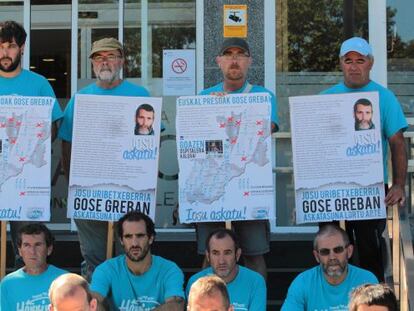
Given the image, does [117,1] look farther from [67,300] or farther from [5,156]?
[67,300]

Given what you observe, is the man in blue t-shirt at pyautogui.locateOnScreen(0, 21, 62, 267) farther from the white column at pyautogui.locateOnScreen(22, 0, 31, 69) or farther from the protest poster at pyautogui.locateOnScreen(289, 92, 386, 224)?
the white column at pyautogui.locateOnScreen(22, 0, 31, 69)

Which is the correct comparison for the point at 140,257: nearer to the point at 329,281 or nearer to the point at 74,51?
the point at 329,281

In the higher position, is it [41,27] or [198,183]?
[41,27]

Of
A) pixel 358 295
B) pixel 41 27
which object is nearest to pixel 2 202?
pixel 358 295

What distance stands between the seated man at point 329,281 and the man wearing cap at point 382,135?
0.57m

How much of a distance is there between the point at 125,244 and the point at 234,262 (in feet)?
2.30

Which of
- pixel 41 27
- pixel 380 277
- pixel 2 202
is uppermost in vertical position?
pixel 41 27

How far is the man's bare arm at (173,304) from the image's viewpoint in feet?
16.1

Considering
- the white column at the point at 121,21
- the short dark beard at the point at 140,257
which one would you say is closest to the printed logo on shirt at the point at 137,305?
the short dark beard at the point at 140,257

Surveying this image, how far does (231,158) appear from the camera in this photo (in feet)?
18.2

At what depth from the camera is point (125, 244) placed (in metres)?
5.17

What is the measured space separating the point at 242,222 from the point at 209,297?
6.11 feet

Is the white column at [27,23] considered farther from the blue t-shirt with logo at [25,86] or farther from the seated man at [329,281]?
the seated man at [329,281]

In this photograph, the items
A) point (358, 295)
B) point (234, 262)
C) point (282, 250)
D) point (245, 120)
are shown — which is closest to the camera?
point (358, 295)
